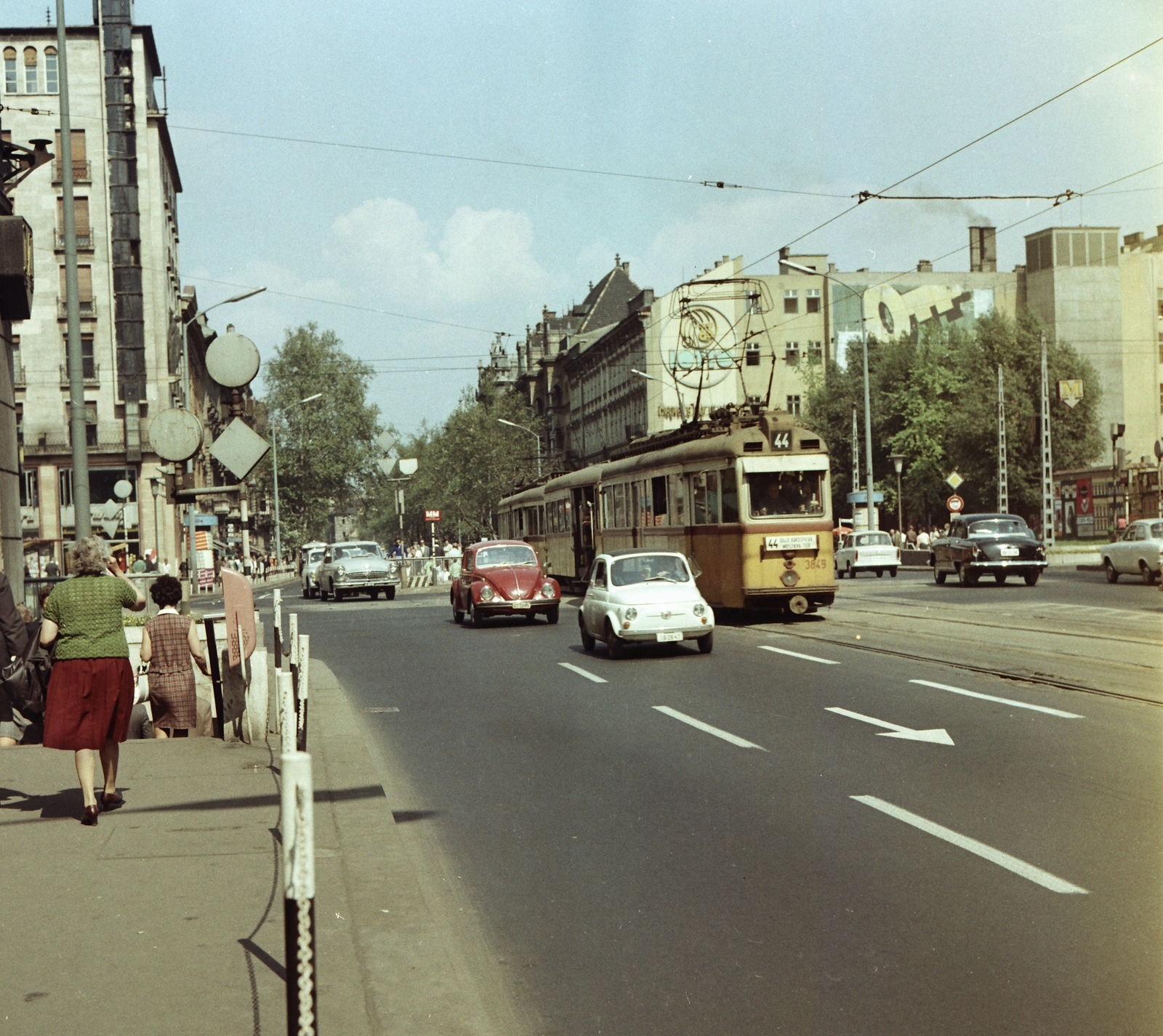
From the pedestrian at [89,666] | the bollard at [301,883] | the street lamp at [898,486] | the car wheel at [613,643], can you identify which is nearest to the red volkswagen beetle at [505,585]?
the car wheel at [613,643]

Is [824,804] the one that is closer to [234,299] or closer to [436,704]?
[436,704]

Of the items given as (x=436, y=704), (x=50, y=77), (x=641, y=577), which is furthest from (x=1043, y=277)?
(x=436, y=704)

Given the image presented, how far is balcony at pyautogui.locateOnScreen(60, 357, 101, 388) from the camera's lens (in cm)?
6397

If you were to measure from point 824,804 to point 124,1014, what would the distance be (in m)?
4.79

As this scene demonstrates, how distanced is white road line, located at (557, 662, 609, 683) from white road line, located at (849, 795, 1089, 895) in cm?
765

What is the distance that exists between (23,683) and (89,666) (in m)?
1.58

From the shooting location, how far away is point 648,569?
1961cm

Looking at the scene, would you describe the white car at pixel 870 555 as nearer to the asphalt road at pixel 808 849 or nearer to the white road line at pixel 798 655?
the white road line at pixel 798 655

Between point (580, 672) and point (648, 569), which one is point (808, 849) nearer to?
point (580, 672)

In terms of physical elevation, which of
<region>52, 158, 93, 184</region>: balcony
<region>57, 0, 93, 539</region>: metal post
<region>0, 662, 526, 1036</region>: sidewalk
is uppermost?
<region>52, 158, 93, 184</region>: balcony

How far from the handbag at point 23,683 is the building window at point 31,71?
2365 inches

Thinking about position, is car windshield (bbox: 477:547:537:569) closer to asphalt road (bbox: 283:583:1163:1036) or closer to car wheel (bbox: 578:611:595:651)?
car wheel (bbox: 578:611:595:651)

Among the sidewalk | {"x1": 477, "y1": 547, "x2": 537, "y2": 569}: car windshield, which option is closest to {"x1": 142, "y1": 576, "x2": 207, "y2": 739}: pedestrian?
the sidewalk

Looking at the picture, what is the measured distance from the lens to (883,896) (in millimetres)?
6336
